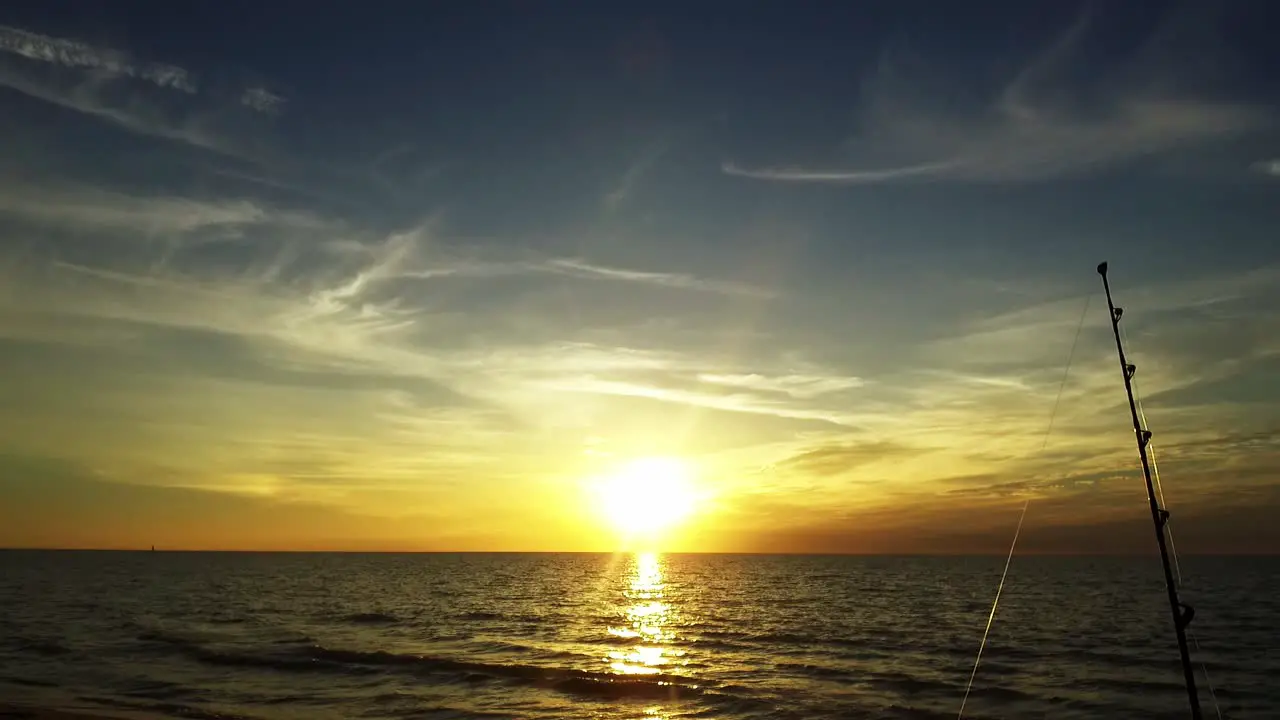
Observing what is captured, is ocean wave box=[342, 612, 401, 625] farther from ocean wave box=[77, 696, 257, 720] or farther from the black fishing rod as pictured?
the black fishing rod

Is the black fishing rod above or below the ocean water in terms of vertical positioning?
above

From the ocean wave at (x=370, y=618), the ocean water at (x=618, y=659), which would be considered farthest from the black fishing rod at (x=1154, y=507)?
the ocean wave at (x=370, y=618)

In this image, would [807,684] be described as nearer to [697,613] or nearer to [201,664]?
[201,664]

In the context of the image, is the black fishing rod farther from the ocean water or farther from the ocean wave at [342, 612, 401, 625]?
the ocean wave at [342, 612, 401, 625]

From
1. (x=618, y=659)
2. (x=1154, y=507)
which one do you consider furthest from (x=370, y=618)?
(x=1154, y=507)

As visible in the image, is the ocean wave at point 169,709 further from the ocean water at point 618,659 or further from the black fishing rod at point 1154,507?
the black fishing rod at point 1154,507

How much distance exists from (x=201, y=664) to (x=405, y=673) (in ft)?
29.0

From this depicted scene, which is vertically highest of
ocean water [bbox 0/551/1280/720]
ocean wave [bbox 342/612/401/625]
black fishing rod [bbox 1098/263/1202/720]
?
black fishing rod [bbox 1098/263/1202/720]

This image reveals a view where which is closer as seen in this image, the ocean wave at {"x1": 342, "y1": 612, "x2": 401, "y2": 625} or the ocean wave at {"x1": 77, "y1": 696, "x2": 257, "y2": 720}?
the ocean wave at {"x1": 77, "y1": 696, "x2": 257, "y2": 720}

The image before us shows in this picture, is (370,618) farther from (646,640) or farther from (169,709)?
(169,709)

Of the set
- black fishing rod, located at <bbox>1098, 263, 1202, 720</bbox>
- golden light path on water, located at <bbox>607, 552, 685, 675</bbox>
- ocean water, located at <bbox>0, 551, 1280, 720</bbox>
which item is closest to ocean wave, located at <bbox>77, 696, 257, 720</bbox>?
ocean water, located at <bbox>0, 551, 1280, 720</bbox>

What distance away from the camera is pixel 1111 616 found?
57.5 m

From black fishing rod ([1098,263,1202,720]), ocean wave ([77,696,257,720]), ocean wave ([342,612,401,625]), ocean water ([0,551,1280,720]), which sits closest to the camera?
black fishing rod ([1098,263,1202,720])

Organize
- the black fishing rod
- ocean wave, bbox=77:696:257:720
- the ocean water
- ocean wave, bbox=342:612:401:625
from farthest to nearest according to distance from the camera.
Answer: ocean wave, bbox=342:612:401:625
the ocean water
ocean wave, bbox=77:696:257:720
the black fishing rod
